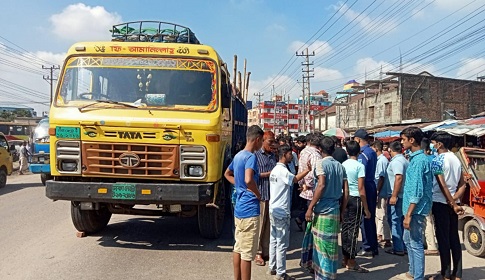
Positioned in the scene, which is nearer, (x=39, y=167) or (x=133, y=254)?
(x=133, y=254)

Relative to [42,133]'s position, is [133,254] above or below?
below

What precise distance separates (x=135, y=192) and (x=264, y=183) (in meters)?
1.70

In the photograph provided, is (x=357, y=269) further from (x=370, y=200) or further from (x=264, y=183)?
(x=264, y=183)

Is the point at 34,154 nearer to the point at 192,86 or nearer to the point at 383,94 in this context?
the point at 192,86

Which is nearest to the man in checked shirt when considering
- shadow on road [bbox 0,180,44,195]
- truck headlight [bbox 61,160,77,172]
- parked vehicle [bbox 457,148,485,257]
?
parked vehicle [bbox 457,148,485,257]

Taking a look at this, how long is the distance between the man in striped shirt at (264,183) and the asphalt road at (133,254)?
1.08 ft

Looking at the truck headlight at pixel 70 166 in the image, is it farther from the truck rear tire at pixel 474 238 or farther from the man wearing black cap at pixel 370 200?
the truck rear tire at pixel 474 238

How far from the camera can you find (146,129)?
498 cm

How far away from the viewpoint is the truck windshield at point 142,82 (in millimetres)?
5383

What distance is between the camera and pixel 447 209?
4.41 metres

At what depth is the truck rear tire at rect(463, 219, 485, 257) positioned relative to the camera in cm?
544

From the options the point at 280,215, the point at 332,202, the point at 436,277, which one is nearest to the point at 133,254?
the point at 280,215

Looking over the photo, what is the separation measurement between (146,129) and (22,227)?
3.76m

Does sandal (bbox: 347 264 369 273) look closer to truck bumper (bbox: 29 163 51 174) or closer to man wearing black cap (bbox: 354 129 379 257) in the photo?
man wearing black cap (bbox: 354 129 379 257)
